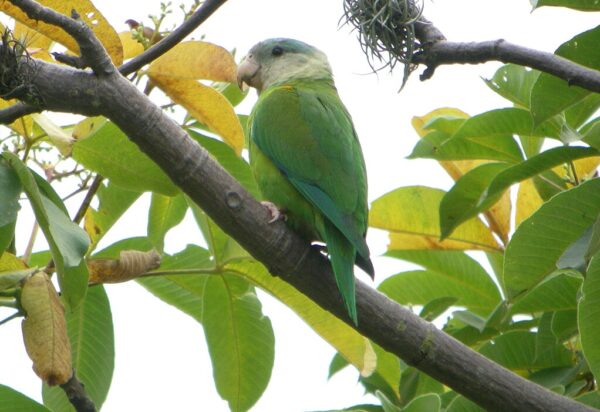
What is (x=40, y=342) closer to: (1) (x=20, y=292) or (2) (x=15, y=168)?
(1) (x=20, y=292)

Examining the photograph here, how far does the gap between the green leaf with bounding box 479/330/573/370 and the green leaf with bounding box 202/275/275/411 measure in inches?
28.3

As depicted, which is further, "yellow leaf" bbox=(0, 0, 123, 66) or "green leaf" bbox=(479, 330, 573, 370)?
"green leaf" bbox=(479, 330, 573, 370)

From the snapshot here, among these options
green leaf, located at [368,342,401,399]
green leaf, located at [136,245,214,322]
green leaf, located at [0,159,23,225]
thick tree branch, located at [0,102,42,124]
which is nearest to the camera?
green leaf, located at [0,159,23,225]

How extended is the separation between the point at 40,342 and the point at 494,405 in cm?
121

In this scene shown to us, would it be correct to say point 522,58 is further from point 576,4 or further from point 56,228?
point 56,228

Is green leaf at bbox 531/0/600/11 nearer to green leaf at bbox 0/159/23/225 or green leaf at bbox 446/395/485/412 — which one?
green leaf at bbox 446/395/485/412

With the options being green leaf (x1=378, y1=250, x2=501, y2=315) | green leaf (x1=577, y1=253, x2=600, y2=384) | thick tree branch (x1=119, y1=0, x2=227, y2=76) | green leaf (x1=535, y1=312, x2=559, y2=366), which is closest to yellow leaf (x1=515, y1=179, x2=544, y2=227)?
green leaf (x1=378, y1=250, x2=501, y2=315)

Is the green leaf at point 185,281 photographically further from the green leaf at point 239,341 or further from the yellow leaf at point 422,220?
the yellow leaf at point 422,220

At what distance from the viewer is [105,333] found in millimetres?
2814

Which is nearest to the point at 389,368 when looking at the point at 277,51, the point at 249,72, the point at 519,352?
the point at 519,352

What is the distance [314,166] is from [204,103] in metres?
0.69

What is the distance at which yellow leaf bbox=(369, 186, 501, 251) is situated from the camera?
11.3 ft

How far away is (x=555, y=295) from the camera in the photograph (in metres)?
2.83

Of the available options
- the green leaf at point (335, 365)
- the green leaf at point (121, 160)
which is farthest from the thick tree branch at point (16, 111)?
the green leaf at point (335, 365)
